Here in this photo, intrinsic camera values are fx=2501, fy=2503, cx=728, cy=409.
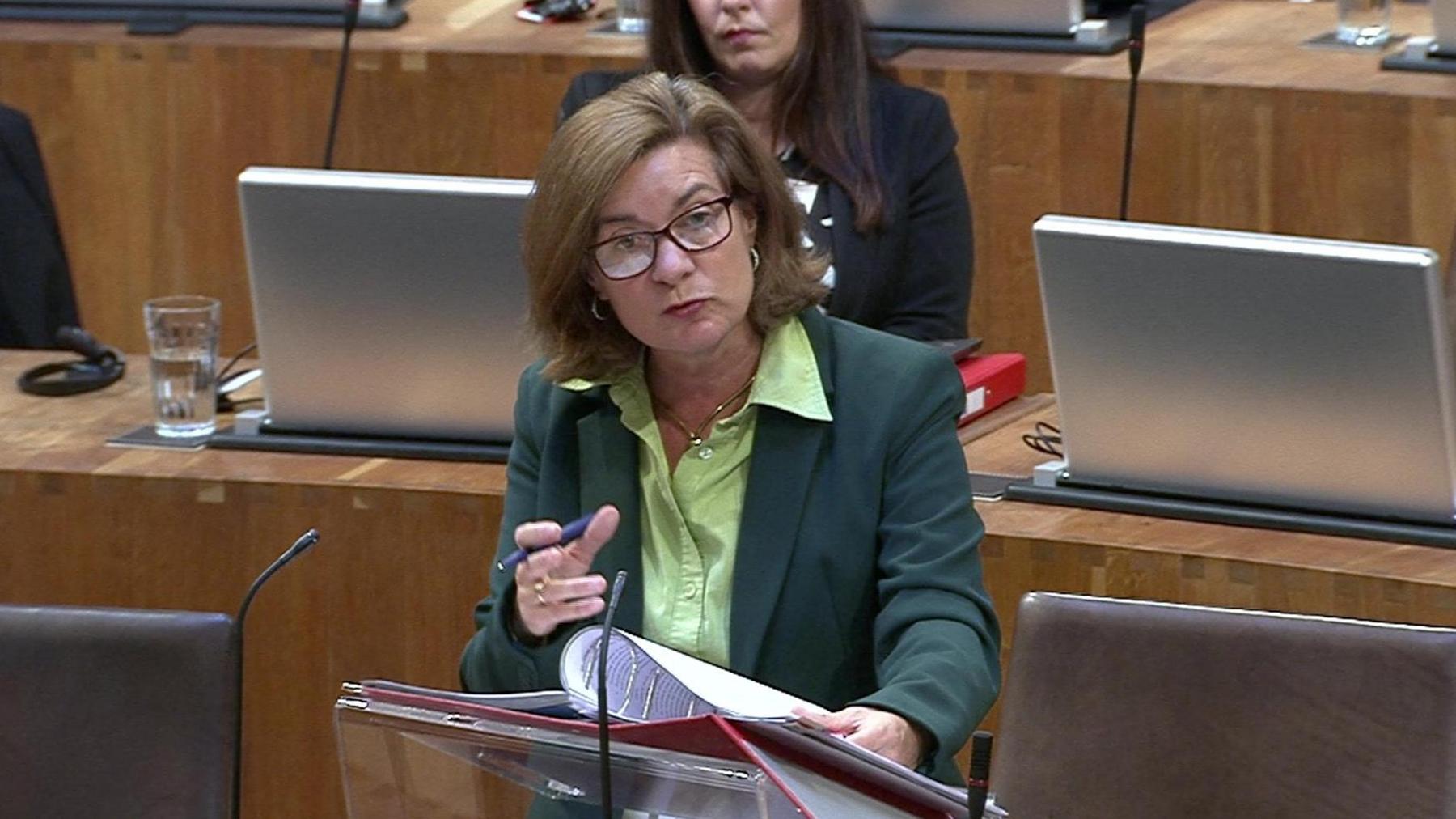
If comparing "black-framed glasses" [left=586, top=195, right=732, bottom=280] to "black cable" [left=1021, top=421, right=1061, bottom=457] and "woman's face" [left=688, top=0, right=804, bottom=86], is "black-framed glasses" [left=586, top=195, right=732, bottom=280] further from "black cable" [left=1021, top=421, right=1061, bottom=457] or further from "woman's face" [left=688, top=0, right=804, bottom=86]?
"woman's face" [left=688, top=0, right=804, bottom=86]

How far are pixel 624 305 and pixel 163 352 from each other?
89 centimetres

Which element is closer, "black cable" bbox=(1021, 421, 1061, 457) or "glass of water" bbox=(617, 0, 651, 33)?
"black cable" bbox=(1021, 421, 1061, 457)

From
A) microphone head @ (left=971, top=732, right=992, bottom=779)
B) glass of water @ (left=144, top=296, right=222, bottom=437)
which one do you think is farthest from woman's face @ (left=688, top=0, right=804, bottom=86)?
microphone head @ (left=971, top=732, right=992, bottom=779)

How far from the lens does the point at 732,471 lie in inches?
72.6

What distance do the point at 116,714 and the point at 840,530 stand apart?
0.53m

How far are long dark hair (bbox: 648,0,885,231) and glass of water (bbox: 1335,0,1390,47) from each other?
0.98 meters

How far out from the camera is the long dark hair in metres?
2.71

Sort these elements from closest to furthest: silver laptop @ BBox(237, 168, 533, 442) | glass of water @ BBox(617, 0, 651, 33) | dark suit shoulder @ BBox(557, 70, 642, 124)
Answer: silver laptop @ BBox(237, 168, 533, 442)
dark suit shoulder @ BBox(557, 70, 642, 124)
glass of water @ BBox(617, 0, 651, 33)

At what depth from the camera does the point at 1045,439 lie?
246 cm

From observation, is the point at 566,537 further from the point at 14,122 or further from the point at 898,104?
the point at 14,122

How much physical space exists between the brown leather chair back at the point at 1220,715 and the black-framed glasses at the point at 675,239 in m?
0.34

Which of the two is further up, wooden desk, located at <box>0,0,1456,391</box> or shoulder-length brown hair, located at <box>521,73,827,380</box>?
shoulder-length brown hair, located at <box>521,73,827,380</box>

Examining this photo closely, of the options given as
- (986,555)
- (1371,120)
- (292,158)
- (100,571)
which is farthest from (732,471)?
(292,158)

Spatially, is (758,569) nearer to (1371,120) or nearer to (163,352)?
(163,352)
